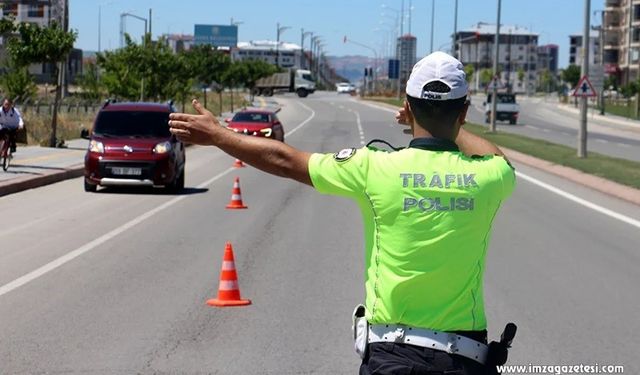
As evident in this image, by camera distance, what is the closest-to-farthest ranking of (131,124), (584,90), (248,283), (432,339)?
(432,339)
(248,283)
(131,124)
(584,90)

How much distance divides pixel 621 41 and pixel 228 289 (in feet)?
534

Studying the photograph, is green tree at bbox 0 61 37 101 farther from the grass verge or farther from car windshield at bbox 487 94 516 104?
car windshield at bbox 487 94 516 104

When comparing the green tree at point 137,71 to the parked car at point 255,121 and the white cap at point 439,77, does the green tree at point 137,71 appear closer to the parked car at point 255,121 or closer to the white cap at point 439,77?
the parked car at point 255,121

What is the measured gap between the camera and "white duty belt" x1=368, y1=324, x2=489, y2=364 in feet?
12.5

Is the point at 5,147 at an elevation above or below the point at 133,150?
below

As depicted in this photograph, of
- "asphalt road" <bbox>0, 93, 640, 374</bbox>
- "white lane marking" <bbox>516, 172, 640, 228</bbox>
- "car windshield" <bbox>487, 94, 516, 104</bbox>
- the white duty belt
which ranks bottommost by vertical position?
"asphalt road" <bbox>0, 93, 640, 374</bbox>

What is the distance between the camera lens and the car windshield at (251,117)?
44.4m

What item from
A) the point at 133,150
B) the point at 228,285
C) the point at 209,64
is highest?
the point at 209,64

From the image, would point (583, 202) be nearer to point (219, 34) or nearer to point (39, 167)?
point (39, 167)

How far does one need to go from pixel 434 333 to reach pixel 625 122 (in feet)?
282

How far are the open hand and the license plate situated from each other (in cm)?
1983

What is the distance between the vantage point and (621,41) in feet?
547

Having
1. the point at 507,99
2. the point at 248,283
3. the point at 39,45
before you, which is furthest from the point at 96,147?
the point at 507,99

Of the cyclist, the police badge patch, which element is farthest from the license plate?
the police badge patch
